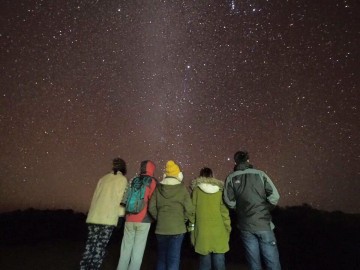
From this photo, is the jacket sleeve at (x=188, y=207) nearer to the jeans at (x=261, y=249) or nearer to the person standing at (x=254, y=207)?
the person standing at (x=254, y=207)

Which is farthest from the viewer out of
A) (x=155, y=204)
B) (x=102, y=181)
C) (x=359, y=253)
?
(x=359, y=253)

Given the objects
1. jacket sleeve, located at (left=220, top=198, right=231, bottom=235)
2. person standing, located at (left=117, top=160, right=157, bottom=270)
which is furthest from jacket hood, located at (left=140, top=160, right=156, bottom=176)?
jacket sleeve, located at (left=220, top=198, right=231, bottom=235)

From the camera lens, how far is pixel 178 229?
14.5ft

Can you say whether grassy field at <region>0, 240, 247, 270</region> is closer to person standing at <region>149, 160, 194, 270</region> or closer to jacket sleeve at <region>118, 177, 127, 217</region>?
jacket sleeve at <region>118, 177, 127, 217</region>

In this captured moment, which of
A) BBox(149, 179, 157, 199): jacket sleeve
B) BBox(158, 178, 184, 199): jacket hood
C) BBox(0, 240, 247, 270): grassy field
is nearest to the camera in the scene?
BBox(158, 178, 184, 199): jacket hood

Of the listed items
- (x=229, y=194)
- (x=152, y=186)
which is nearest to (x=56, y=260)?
(x=152, y=186)

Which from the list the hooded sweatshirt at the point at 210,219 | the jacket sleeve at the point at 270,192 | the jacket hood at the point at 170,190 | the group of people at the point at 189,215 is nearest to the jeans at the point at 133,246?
the group of people at the point at 189,215

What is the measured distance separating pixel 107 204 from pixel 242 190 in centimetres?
214

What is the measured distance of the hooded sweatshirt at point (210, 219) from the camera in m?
4.43

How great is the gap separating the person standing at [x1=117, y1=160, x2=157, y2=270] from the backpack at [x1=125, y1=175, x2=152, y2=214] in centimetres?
3

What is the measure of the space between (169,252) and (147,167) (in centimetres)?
136

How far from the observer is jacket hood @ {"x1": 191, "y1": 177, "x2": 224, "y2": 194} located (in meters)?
4.56

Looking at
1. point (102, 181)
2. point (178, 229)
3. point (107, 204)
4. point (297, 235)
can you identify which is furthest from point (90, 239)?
point (297, 235)

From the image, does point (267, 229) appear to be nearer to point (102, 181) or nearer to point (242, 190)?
point (242, 190)
